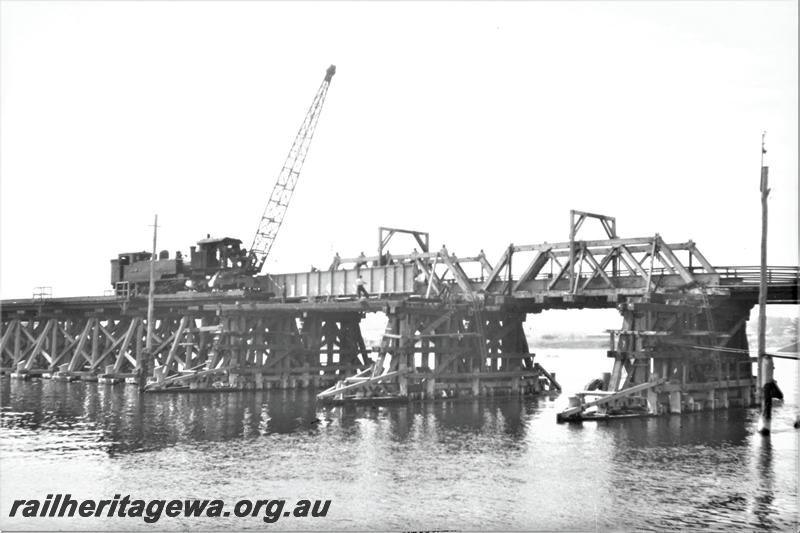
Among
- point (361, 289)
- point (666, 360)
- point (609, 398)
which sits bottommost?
point (609, 398)

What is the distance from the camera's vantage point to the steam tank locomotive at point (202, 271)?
60.3 meters

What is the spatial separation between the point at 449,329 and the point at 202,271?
24356 mm

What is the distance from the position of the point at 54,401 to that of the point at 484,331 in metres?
25.3

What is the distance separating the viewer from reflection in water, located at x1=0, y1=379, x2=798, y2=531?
19516mm

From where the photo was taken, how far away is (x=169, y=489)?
2234cm

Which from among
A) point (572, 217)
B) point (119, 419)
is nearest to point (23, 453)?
point (119, 419)

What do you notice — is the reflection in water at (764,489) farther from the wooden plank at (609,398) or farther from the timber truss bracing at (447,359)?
the timber truss bracing at (447,359)

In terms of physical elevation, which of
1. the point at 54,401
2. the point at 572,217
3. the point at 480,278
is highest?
the point at 572,217

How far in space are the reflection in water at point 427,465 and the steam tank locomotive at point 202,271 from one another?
20418mm

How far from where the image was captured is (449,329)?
45688 millimetres

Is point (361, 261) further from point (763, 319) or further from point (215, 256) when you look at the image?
point (763, 319)

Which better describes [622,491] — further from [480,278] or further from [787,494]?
[480,278]

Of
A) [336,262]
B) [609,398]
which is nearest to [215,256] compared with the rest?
[336,262]

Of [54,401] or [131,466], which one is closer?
[131,466]
